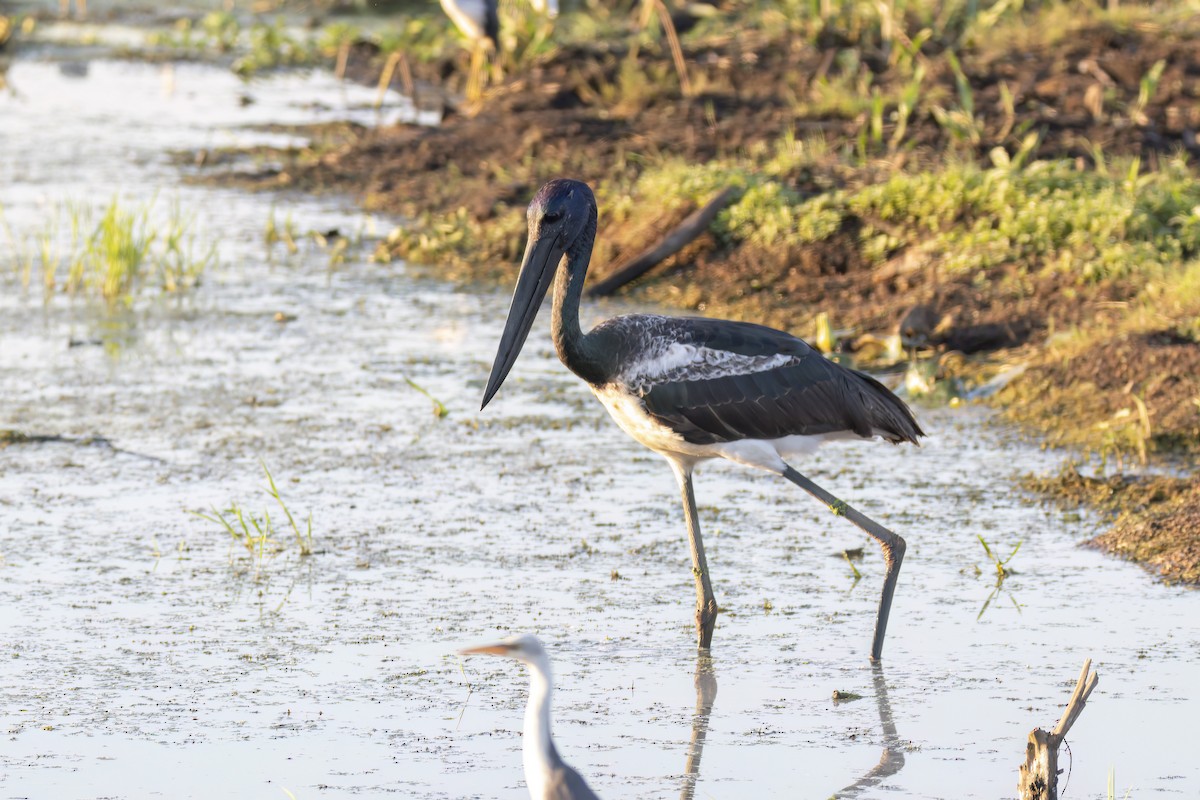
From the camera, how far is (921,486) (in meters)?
6.57

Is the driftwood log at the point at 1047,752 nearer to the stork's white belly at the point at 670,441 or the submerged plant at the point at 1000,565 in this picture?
the stork's white belly at the point at 670,441

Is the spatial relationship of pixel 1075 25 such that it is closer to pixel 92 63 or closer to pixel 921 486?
pixel 921 486

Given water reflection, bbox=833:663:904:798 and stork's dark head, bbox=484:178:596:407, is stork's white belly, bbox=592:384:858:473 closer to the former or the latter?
stork's dark head, bbox=484:178:596:407

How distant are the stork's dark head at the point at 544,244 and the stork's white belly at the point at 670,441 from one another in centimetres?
27

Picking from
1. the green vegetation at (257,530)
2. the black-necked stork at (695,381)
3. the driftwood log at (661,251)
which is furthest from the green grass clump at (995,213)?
the green vegetation at (257,530)

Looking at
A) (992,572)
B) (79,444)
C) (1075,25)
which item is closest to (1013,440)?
(992,572)

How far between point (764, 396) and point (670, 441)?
30 centimetres

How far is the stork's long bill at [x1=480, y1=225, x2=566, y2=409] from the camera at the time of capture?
5082 millimetres

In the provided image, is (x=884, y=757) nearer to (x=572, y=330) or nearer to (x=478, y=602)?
(x=572, y=330)

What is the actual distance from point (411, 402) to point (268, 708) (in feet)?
10.6

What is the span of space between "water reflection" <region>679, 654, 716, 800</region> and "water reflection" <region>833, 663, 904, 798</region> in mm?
337

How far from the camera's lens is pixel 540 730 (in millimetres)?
3031

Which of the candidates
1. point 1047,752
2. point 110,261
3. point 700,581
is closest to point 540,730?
point 1047,752

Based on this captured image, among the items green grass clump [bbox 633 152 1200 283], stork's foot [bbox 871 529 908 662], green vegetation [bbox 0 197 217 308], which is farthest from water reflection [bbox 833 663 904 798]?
green vegetation [bbox 0 197 217 308]
